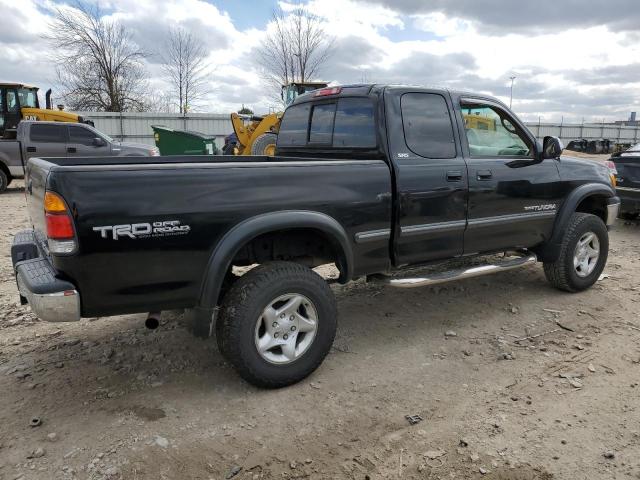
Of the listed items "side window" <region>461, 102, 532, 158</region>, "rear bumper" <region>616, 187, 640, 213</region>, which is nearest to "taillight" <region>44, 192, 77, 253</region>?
"side window" <region>461, 102, 532, 158</region>

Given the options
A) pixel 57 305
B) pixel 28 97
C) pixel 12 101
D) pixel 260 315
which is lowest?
pixel 260 315

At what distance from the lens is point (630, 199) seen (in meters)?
8.34

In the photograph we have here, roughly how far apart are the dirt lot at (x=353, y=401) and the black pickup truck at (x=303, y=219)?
40cm

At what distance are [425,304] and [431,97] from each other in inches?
78.0

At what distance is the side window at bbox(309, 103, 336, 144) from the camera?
436cm

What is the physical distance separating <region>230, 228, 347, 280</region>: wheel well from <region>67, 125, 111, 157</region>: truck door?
455 inches

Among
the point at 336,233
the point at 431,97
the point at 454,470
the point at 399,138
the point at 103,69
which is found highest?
the point at 103,69

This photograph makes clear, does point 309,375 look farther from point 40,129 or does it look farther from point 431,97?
point 40,129

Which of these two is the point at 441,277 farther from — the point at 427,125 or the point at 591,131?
the point at 591,131

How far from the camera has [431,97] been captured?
13.6 ft

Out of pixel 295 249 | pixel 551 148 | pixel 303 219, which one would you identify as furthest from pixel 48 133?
pixel 551 148

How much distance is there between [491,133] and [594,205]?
1.74 meters

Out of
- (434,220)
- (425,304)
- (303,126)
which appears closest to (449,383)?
(434,220)

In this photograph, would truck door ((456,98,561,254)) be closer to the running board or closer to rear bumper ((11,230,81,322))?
the running board
